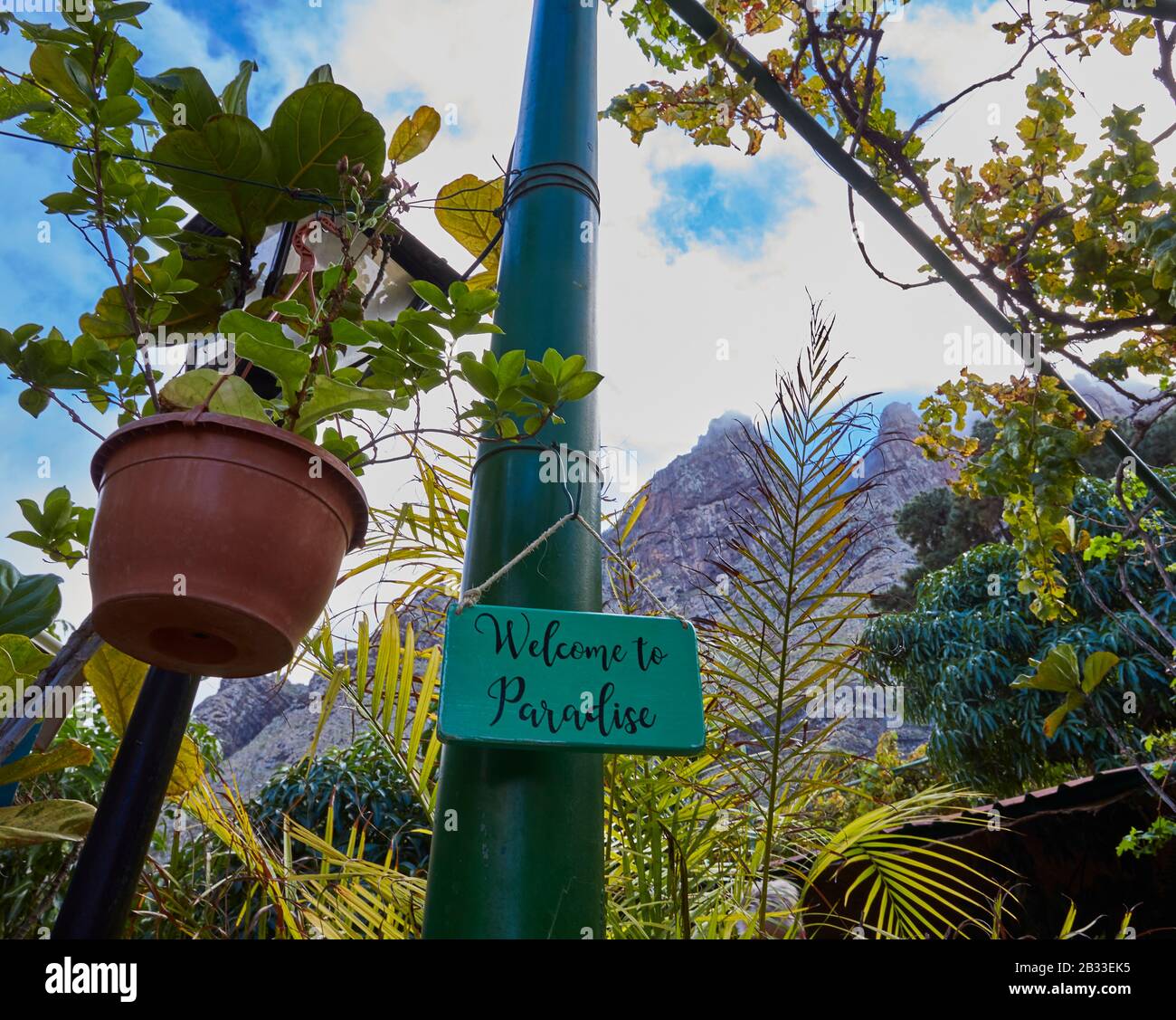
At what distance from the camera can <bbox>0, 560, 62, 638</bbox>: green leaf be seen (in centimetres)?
98

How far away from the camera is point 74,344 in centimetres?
94

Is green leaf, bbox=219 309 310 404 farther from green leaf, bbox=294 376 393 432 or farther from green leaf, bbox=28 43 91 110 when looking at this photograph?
green leaf, bbox=28 43 91 110

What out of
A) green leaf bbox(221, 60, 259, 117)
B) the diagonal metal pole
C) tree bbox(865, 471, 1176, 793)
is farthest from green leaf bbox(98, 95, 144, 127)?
tree bbox(865, 471, 1176, 793)

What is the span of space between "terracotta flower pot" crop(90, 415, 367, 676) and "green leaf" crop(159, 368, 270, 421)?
4 centimetres

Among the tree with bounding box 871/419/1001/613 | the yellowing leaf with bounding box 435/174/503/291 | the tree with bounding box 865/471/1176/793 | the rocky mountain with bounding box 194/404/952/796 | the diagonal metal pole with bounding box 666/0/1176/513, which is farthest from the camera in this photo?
the tree with bounding box 871/419/1001/613

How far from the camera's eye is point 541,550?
33.4 inches

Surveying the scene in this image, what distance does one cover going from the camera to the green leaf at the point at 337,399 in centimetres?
75

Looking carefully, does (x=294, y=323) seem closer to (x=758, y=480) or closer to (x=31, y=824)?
(x=31, y=824)

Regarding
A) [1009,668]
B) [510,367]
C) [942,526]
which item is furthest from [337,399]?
[942,526]

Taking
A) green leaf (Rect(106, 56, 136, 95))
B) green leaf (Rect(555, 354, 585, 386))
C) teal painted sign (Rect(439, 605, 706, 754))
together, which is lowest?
teal painted sign (Rect(439, 605, 706, 754))

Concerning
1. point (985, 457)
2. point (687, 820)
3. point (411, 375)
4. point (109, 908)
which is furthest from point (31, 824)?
point (985, 457)

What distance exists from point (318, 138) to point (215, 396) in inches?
19.7

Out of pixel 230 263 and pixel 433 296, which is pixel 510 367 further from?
pixel 230 263

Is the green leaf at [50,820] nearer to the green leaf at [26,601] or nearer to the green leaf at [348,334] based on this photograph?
the green leaf at [26,601]
